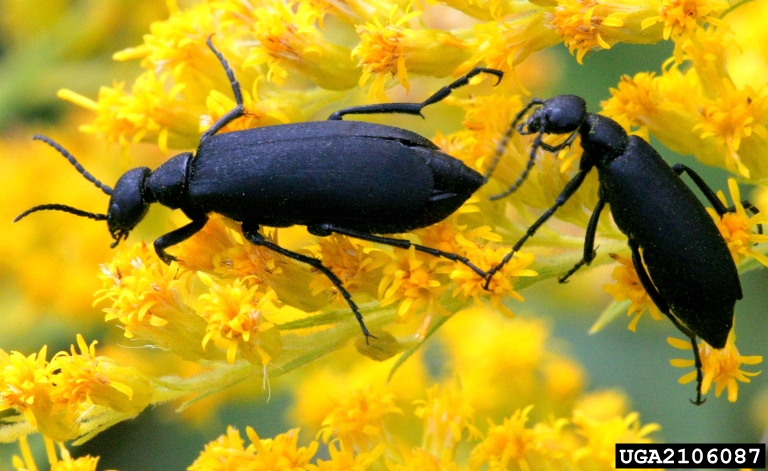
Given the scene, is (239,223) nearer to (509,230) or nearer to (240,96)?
(240,96)

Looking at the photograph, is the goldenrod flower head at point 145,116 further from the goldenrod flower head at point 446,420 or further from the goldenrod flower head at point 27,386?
the goldenrod flower head at point 446,420

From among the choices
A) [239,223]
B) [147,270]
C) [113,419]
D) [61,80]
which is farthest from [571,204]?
[61,80]

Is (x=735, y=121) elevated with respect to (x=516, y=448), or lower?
elevated

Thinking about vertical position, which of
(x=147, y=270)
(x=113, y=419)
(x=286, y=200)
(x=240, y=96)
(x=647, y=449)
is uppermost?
(x=240, y=96)

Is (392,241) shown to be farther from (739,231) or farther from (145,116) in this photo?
(145,116)

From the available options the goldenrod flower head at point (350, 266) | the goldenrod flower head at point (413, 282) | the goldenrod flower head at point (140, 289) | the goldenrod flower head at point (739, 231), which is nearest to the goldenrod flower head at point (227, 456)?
the goldenrod flower head at point (140, 289)

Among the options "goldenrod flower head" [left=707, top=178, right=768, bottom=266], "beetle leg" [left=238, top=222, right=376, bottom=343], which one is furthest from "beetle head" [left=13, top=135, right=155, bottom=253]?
"goldenrod flower head" [left=707, top=178, right=768, bottom=266]

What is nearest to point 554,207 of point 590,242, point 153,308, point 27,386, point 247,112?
point 590,242
